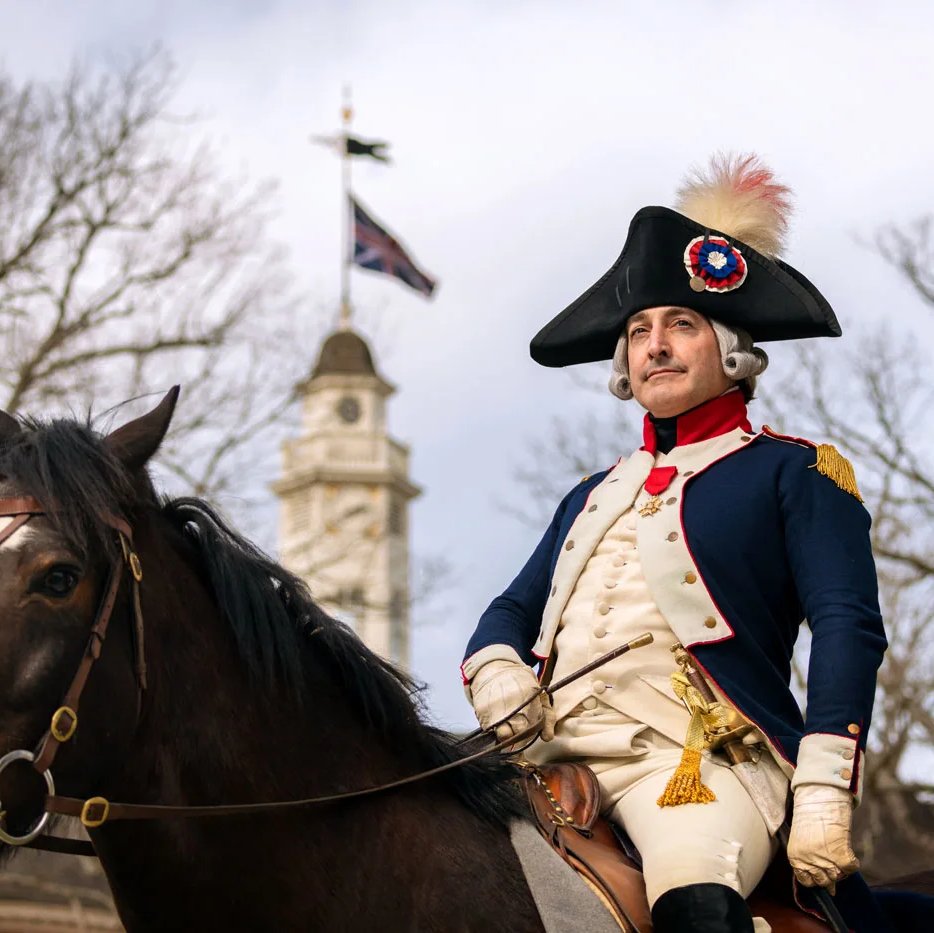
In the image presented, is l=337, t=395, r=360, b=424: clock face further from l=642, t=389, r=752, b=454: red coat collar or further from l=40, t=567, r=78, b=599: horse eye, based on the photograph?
l=40, t=567, r=78, b=599: horse eye

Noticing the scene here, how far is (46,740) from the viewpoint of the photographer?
2771 mm

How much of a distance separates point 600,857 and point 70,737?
4.20 ft

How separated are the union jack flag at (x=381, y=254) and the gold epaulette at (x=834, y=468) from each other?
71.8ft

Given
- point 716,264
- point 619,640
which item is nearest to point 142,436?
point 619,640

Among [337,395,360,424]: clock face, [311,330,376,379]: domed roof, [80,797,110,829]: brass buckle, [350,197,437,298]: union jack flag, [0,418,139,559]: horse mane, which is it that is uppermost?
[311,330,376,379]: domed roof

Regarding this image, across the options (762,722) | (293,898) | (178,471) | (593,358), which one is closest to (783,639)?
(762,722)

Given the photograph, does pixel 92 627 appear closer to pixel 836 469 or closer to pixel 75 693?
pixel 75 693

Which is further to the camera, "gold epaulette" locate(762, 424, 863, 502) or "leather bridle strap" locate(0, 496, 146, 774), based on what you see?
"gold epaulette" locate(762, 424, 863, 502)

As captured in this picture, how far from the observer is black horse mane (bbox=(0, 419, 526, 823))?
3.00m

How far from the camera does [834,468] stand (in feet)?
12.3

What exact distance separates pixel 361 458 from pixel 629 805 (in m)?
56.5

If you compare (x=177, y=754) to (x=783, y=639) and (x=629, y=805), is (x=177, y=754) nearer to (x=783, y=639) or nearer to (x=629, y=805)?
(x=629, y=805)

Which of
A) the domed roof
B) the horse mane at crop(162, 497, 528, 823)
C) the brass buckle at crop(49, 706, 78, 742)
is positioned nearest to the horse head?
the brass buckle at crop(49, 706, 78, 742)

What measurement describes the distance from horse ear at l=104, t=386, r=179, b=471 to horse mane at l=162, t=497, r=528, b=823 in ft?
0.70
